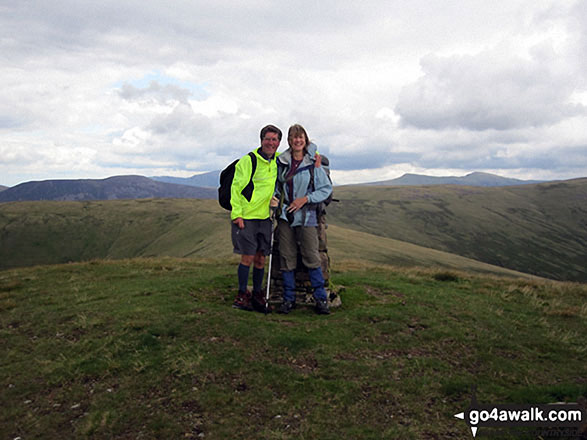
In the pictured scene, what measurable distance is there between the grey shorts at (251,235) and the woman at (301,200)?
1.31 feet

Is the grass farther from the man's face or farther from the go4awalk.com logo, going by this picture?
the man's face

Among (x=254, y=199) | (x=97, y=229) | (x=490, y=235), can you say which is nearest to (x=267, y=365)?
(x=254, y=199)

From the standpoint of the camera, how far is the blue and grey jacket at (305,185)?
9570mm

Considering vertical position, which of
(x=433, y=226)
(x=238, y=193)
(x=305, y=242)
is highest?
(x=238, y=193)

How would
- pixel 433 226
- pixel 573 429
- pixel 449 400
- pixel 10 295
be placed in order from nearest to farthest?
pixel 573 429, pixel 449 400, pixel 10 295, pixel 433 226

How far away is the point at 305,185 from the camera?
9.61 meters

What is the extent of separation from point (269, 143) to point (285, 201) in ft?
4.91

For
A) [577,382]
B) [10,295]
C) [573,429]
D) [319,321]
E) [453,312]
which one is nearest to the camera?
[573,429]

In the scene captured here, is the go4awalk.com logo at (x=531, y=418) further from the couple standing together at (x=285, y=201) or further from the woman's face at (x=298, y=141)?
the woman's face at (x=298, y=141)

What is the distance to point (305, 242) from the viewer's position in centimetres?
973

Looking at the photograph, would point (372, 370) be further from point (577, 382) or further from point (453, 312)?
point (453, 312)

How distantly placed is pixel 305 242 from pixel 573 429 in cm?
624

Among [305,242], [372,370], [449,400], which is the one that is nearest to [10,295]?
[305,242]

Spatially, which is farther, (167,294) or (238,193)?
(167,294)
